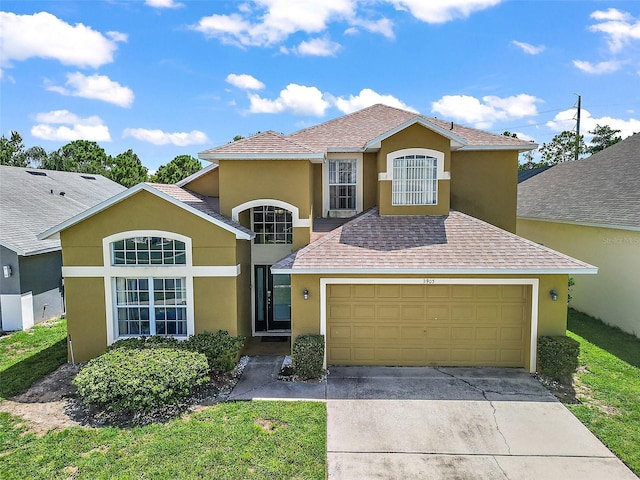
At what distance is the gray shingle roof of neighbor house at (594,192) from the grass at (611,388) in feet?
11.8

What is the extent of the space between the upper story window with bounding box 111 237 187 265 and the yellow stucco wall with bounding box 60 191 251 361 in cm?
32

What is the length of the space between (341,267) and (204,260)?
361 centimetres

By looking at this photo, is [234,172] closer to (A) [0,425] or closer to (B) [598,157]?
(A) [0,425]

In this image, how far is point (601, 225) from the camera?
1348cm

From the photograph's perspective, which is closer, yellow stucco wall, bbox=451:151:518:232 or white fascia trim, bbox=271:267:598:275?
white fascia trim, bbox=271:267:598:275

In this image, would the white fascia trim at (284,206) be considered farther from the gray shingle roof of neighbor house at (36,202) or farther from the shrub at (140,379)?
the gray shingle roof of neighbor house at (36,202)

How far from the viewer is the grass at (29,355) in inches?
378

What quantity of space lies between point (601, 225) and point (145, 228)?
1454 centimetres

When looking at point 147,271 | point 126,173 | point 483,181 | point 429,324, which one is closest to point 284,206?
point 147,271

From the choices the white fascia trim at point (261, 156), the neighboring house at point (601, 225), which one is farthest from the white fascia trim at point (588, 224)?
the white fascia trim at point (261, 156)

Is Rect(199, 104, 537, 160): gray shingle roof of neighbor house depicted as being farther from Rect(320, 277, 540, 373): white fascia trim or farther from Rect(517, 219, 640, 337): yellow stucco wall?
Rect(517, 219, 640, 337): yellow stucco wall

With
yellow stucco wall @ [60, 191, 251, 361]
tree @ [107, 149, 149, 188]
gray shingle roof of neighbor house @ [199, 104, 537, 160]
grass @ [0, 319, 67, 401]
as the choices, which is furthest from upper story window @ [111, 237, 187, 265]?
tree @ [107, 149, 149, 188]

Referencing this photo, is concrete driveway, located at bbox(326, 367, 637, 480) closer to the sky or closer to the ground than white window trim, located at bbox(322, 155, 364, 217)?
closer to the ground

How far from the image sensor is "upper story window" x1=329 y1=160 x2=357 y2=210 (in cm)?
1362
